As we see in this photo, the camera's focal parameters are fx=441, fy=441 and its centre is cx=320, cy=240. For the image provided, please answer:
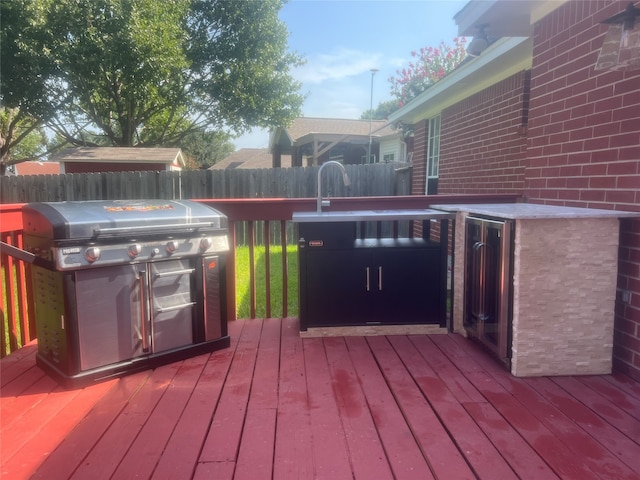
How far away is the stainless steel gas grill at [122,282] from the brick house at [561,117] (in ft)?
7.68

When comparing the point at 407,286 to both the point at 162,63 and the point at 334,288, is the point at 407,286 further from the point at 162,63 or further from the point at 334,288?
the point at 162,63

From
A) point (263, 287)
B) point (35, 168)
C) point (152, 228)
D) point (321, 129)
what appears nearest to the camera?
point (152, 228)

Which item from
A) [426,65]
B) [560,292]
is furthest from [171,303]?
[426,65]

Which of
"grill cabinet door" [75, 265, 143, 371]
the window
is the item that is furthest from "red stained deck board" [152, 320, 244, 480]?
the window

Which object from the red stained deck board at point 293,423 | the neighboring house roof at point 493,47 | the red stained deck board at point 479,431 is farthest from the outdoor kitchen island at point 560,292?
the neighboring house roof at point 493,47

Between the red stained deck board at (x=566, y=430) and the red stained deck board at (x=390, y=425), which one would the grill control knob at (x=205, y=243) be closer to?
the red stained deck board at (x=390, y=425)

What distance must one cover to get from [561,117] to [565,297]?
53.3 inches

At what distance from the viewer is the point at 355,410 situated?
83.0 inches

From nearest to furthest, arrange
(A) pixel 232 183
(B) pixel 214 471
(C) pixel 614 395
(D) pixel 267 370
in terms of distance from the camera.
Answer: (B) pixel 214 471, (C) pixel 614 395, (D) pixel 267 370, (A) pixel 232 183

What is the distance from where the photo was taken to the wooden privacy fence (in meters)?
8.83

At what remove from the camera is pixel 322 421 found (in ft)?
6.59

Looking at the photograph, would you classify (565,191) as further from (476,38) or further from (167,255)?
(167,255)

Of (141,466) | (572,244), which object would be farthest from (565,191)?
(141,466)

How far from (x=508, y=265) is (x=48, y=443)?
239 centimetres
